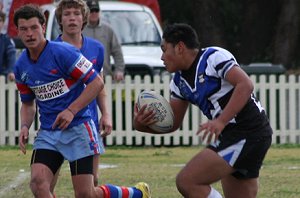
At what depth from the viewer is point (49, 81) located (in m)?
8.25

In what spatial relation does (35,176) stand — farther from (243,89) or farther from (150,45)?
(150,45)

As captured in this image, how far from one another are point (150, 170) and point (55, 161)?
16.6ft

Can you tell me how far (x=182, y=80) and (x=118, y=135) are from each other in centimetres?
926

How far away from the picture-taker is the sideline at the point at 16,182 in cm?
1128

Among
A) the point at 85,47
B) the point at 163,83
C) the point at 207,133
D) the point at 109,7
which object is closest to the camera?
the point at 207,133

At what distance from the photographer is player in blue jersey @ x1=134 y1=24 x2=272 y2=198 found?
24.8ft

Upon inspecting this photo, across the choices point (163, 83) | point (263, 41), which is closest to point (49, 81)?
point (163, 83)

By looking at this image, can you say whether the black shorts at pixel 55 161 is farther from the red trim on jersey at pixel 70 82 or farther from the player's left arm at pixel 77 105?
the red trim on jersey at pixel 70 82

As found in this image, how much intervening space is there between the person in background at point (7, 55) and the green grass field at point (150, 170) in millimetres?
1157

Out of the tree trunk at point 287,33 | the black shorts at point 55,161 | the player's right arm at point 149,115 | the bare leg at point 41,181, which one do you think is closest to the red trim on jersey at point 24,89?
the black shorts at point 55,161

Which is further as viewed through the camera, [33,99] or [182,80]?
[33,99]

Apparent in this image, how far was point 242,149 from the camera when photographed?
25.3 feet

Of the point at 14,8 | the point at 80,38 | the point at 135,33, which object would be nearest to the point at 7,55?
the point at 14,8

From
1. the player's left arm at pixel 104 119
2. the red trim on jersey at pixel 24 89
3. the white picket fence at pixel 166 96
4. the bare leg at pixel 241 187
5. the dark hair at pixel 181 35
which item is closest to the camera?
the dark hair at pixel 181 35
